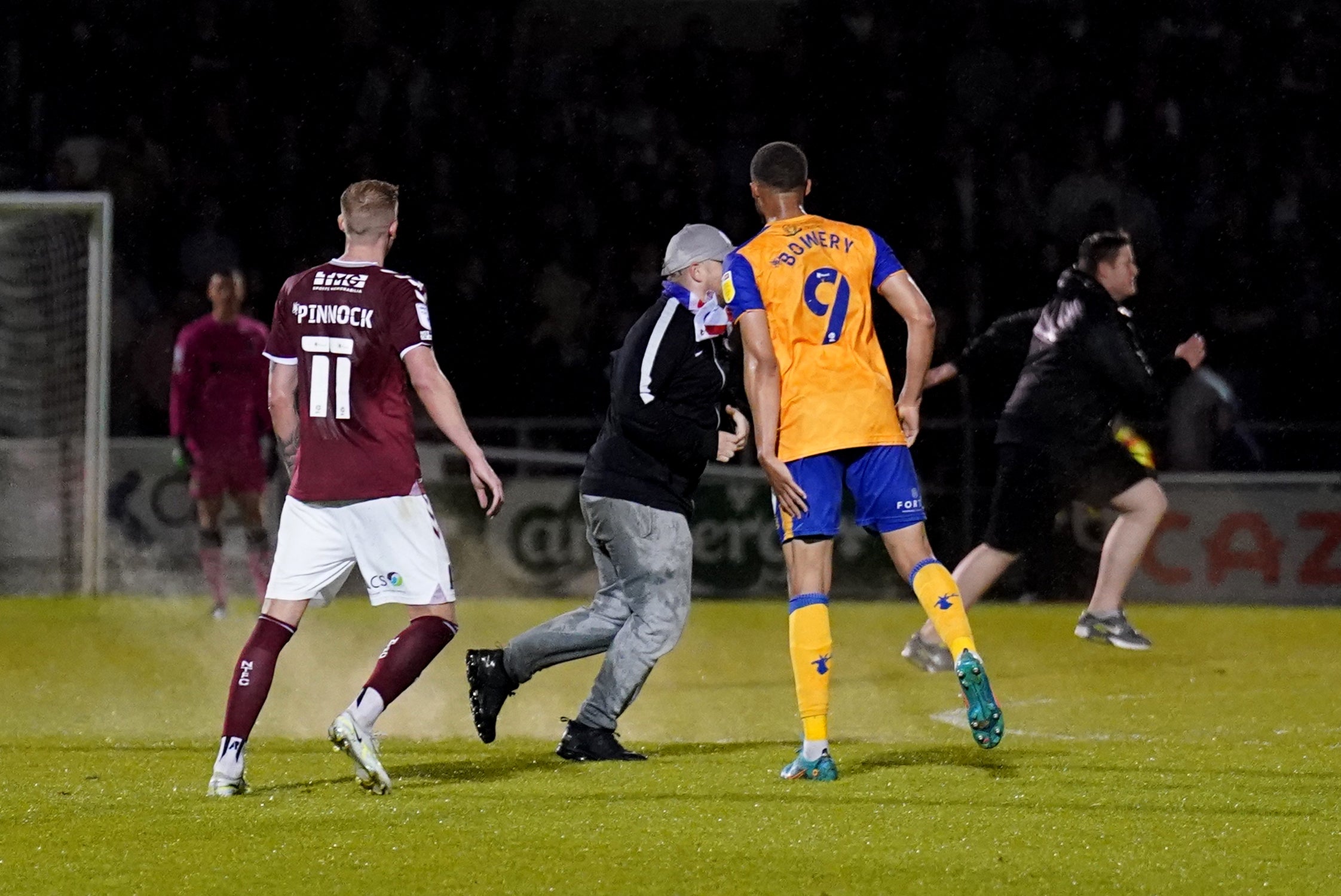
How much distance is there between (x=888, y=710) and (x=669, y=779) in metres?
2.59

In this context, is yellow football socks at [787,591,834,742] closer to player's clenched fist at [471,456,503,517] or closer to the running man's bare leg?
player's clenched fist at [471,456,503,517]

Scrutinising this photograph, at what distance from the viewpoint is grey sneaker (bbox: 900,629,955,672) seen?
902 centimetres

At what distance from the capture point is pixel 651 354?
6480 mm

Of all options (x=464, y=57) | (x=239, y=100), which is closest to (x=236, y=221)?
(x=239, y=100)

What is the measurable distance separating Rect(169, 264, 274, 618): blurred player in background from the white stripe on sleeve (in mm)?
6787

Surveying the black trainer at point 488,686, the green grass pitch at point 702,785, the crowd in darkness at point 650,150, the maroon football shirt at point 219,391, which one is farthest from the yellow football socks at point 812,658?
the crowd in darkness at point 650,150

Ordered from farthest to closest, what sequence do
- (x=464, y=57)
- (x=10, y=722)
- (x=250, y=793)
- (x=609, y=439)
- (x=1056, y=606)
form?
(x=464, y=57), (x=1056, y=606), (x=10, y=722), (x=609, y=439), (x=250, y=793)

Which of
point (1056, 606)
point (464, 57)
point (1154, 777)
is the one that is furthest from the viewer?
point (464, 57)

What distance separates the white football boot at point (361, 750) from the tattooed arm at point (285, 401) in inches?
32.9

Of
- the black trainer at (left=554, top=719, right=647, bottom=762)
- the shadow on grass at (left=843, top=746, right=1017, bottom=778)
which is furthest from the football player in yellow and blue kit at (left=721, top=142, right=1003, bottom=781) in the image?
the black trainer at (left=554, top=719, right=647, bottom=762)

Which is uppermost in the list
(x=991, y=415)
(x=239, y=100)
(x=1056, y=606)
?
(x=239, y=100)

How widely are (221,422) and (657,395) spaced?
7153 mm

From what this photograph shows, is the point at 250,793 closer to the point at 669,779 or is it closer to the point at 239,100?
the point at 669,779

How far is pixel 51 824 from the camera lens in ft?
17.6
